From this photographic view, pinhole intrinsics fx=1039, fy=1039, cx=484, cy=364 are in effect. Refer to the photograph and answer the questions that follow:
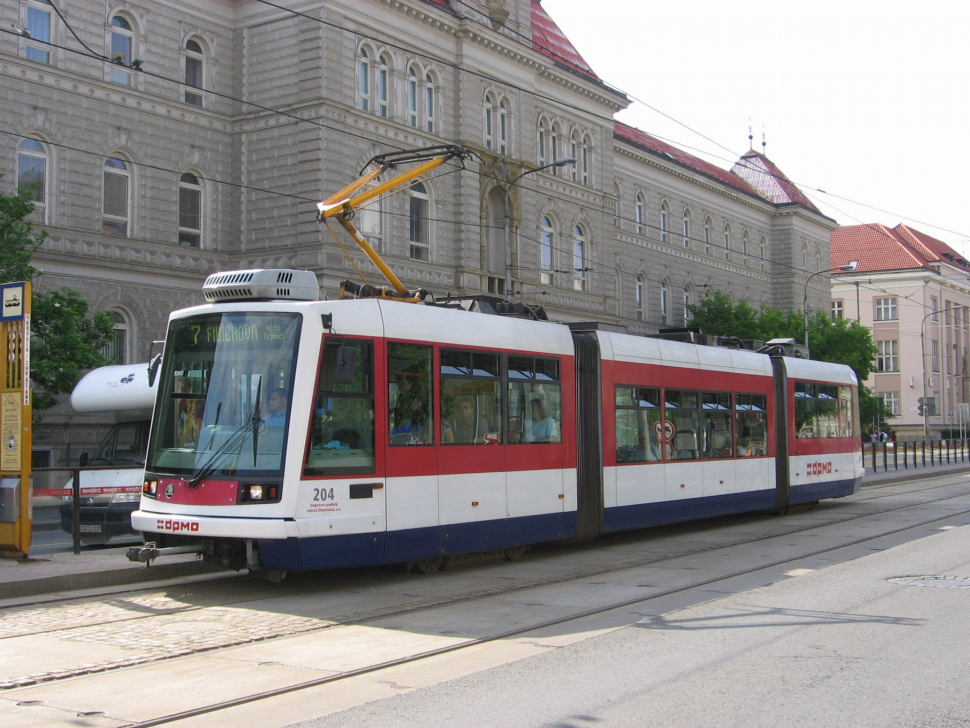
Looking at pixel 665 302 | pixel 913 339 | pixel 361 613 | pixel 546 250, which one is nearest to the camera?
pixel 361 613

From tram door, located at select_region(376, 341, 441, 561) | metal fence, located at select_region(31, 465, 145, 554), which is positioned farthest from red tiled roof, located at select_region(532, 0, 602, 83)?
tram door, located at select_region(376, 341, 441, 561)

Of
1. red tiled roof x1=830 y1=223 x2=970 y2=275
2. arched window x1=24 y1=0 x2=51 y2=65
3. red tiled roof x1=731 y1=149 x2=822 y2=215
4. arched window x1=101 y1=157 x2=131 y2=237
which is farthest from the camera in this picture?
red tiled roof x1=830 y1=223 x2=970 y2=275

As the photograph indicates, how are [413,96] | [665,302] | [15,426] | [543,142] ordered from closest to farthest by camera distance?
[15,426], [413,96], [543,142], [665,302]

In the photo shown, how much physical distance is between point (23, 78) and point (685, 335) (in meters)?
17.8

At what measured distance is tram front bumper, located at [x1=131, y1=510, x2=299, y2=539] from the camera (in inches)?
383

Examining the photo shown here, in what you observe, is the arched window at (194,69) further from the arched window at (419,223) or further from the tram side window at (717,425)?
Result: the tram side window at (717,425)

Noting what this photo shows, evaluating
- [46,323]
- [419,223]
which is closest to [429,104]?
[419,223]

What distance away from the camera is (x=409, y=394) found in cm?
1113

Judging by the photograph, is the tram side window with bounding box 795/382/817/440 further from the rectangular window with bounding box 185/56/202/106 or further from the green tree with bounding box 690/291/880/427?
the green tree with bounding box 690/291/880/427

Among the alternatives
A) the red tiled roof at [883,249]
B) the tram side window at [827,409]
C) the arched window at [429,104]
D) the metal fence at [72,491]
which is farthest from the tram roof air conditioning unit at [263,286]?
the red tiled roof at [883,249]

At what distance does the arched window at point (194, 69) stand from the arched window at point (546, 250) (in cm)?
1342

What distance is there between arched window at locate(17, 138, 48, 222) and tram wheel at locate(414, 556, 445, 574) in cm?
1824

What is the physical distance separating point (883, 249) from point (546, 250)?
1945 inches

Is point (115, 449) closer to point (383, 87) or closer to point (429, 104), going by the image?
point (383, 87)
